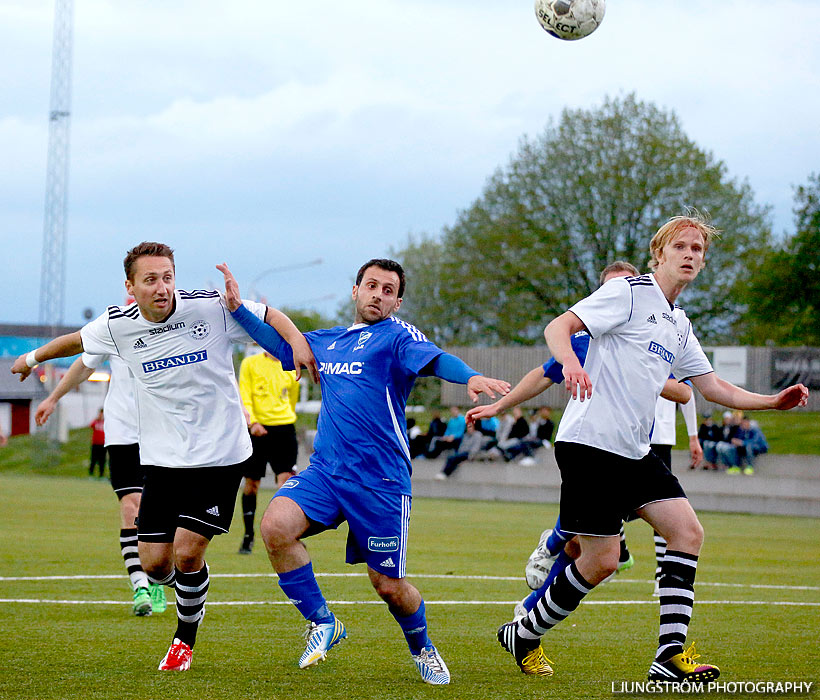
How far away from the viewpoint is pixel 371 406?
6.14 meters

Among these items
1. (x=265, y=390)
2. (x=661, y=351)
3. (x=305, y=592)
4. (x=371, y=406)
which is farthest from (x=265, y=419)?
(x=661, y=351)

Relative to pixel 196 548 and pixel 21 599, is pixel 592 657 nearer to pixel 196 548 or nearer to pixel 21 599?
pixel 196 548

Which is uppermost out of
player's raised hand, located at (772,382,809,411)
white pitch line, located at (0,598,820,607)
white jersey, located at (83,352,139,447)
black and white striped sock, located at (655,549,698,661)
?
player's raised hand, located at (772,382,809,411)

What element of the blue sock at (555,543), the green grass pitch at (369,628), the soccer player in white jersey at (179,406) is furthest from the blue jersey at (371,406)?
the blue sock at (555,543)

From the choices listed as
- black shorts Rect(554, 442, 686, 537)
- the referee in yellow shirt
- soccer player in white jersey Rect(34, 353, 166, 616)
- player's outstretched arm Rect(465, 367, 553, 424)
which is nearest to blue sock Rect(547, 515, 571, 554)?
player's outstretched arm Rect(465, 367, 553, 424)

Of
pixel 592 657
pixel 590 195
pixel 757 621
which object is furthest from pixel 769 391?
pixel 592 657

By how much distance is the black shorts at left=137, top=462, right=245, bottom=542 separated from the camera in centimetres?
664

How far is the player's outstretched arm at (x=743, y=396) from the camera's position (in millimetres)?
6516

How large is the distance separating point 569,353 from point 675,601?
1406mm

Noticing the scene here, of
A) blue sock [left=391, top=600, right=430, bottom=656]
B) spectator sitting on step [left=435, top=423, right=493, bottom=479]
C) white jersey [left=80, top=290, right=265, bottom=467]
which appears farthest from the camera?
spectator sitting on step [left=435, top=423, right=493, bottom=479]

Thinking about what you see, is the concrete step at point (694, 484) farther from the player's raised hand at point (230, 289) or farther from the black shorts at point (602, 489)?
the player's raised hand at point (230, 289)

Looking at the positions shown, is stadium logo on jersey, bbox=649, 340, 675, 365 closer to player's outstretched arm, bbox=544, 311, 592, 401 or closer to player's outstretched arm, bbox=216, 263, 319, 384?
player's outstretched arm, bbox=544, 311, 592, 401

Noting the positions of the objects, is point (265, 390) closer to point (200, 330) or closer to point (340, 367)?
point (200, 330)

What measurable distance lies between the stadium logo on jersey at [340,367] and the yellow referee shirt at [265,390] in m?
7.25
